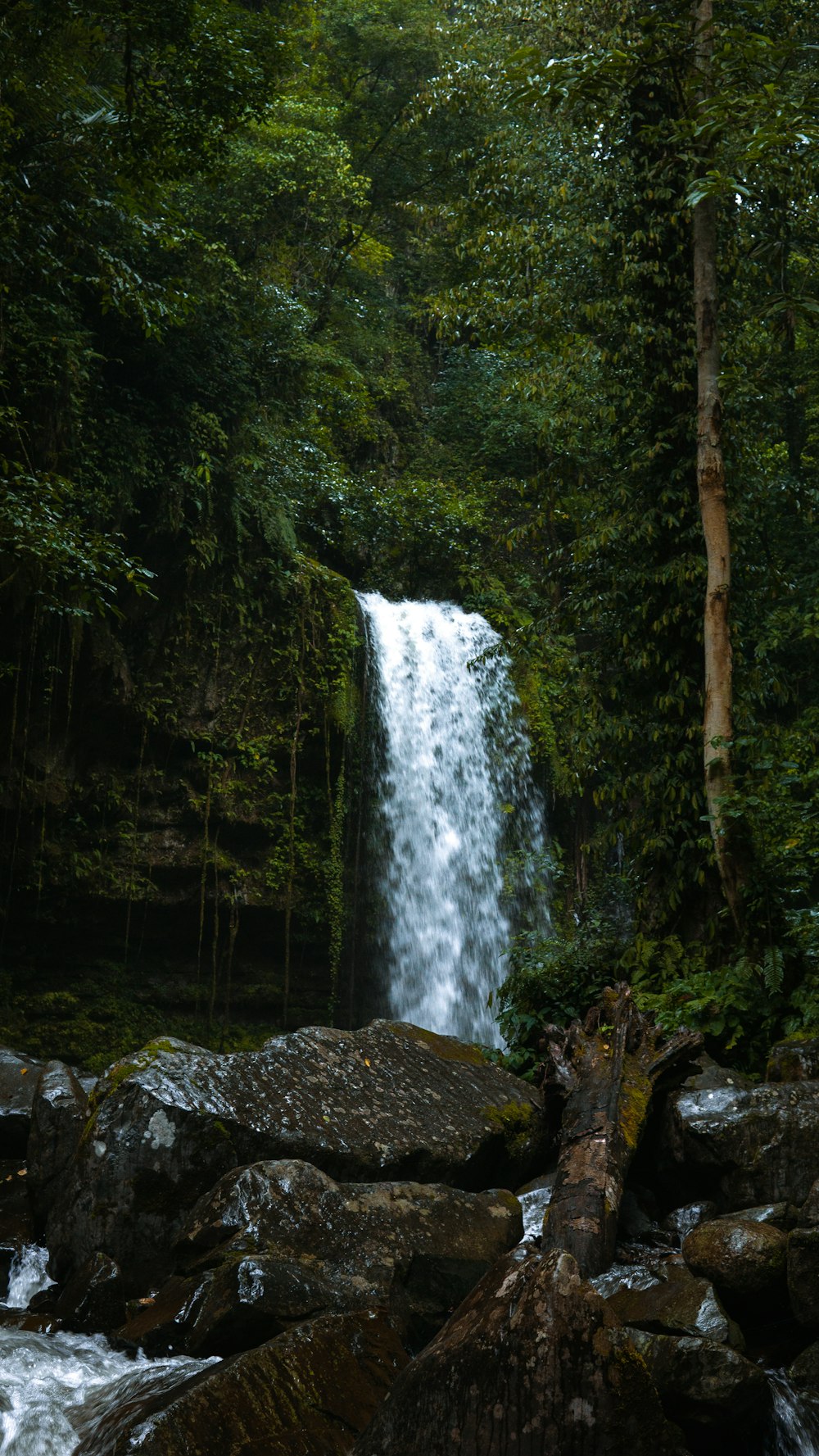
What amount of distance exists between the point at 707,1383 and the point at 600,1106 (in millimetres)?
1842

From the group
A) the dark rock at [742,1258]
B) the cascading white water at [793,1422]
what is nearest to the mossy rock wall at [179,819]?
the dark rock at [742,1258]

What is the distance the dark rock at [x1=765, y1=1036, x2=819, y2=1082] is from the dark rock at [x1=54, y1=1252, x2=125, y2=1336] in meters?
3.43

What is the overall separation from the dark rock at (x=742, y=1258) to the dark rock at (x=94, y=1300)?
222cm

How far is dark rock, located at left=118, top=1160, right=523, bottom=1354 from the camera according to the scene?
3607mm

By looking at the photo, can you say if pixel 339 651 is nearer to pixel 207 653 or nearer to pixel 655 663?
pixel 207 653

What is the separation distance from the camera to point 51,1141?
513 centimetres

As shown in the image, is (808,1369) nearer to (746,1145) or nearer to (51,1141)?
(746,1145)

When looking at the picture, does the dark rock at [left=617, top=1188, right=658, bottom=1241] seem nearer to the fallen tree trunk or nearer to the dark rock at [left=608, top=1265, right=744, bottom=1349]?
the fallen tree trunk

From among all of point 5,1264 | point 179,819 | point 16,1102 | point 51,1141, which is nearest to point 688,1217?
point 51,1141

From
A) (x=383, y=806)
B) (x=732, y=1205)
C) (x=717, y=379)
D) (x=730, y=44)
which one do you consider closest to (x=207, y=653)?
(x=383, y=806)

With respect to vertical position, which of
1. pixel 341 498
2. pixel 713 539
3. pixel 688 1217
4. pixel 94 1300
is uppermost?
pixel 341 498

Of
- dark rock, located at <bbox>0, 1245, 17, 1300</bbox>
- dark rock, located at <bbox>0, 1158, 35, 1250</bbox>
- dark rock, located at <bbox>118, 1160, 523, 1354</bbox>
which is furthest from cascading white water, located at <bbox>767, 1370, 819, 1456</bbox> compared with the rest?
dark rock, located at <bbox>0, 1158, 35, 1250</bbox>

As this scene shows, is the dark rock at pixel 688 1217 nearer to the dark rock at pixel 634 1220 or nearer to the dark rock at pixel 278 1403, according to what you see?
the dark rock at pixel 634 1220

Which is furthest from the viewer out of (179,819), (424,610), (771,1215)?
(424,610)
